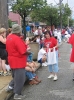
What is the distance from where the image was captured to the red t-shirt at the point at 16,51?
5691 millimetres

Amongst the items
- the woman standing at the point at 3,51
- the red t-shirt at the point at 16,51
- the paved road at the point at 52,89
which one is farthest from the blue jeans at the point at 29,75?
the red t-shirt at the point at 16,51

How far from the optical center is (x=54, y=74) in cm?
847

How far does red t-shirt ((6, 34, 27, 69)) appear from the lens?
5.69 meters

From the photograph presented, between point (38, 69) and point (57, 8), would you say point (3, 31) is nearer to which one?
point (38, 69)

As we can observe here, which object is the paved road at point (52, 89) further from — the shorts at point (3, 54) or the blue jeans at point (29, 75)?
A: the shorts at point (3, 54)

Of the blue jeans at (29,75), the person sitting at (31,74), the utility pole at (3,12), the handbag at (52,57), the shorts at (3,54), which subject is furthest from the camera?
the utility pole at (3,12)

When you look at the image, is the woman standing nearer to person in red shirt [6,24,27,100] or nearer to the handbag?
the handbag

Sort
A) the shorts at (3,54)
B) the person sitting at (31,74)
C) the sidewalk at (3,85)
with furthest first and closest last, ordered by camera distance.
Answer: the shorts at (3,54), the person sitting at (31,74), the sidewalk at (3,85)

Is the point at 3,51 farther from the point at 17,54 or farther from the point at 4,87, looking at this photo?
the point at 17,54

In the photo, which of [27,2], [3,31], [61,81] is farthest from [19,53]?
[27,2]

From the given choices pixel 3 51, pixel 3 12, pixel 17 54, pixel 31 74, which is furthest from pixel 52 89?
pixel 3 12

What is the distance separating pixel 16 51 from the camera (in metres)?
5.79

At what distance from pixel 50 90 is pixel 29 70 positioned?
2.67 ft

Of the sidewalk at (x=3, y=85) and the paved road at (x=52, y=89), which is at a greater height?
the sidewalk at (x=3, y=85)
